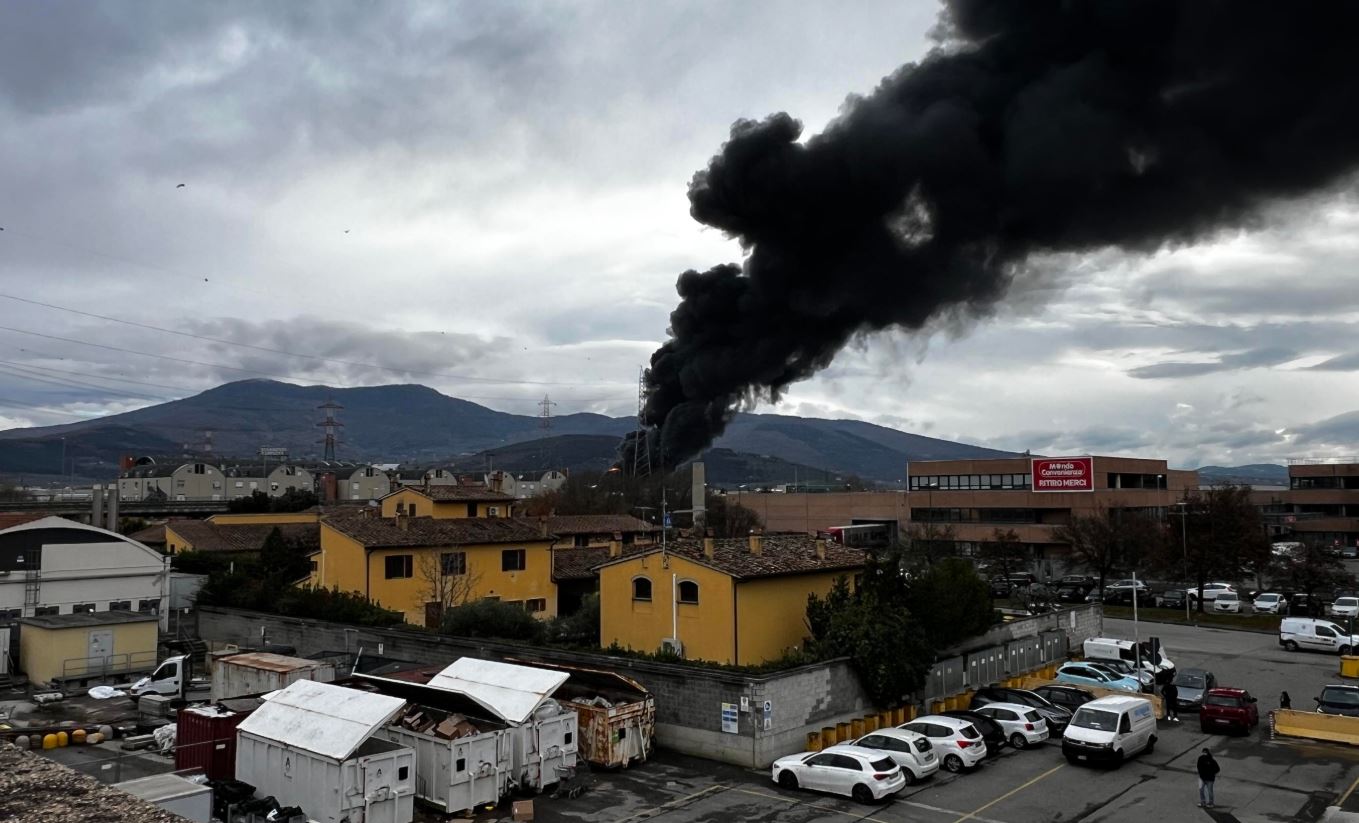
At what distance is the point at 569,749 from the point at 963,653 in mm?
15299

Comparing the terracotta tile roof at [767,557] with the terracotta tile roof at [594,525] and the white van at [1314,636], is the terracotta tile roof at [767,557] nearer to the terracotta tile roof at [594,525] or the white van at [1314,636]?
the terracotta tile roof at [594,525]

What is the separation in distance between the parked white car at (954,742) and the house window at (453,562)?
22882mm

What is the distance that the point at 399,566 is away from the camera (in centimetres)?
3872

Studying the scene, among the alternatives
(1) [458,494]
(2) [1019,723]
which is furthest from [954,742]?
(1) [458,494]

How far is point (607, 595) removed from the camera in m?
30.3

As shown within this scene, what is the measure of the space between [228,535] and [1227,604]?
58884mm

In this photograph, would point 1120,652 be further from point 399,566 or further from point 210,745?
point 210,745

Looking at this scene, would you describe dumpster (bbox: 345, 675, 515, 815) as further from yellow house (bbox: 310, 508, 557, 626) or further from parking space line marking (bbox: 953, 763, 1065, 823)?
yellow house (bbox: 310, 508, 557, 626)

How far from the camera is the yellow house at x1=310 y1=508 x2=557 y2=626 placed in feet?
125

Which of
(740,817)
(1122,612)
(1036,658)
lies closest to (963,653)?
(1036,658)

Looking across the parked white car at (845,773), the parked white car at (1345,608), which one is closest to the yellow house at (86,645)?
the parked white car at (845,773)

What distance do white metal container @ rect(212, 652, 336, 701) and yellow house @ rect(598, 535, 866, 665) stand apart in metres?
9.07

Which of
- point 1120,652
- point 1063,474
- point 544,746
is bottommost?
point 1120,652

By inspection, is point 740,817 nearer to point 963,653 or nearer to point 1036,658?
point 963,653
